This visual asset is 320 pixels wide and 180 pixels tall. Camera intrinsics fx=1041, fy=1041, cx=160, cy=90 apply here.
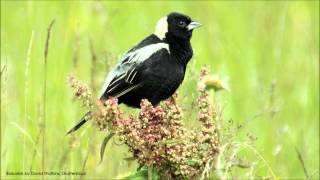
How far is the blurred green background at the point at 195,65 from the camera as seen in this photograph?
5.06 metres

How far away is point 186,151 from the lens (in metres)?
3.23

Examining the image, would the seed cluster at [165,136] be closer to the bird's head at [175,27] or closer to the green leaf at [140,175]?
the green leaf at [140,175]

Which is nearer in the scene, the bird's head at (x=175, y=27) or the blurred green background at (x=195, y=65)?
the bird's head at (x=175, y=27)

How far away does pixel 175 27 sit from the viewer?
188 inches

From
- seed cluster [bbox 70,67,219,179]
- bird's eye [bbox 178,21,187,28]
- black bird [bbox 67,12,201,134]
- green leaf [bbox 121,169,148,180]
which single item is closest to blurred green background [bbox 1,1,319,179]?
black bird [bbox 67,12,201,134]

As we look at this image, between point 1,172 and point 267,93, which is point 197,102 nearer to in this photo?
point 1,172

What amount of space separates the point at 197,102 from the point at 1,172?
1409 millimetres

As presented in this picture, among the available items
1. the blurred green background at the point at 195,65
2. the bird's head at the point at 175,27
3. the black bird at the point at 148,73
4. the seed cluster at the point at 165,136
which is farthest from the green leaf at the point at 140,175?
the bird's head at the point at 175,27

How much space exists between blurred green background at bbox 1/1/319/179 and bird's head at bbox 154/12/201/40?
28 centimetres

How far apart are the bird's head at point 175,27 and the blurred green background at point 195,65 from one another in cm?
28

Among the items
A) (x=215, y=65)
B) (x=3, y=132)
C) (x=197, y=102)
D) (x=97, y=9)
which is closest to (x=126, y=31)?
(x=215, y=65)

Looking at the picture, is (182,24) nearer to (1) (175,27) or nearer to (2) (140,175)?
(1) (175,27)

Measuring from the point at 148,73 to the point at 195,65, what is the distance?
57 cm

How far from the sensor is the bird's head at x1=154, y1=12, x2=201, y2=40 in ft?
15.5
